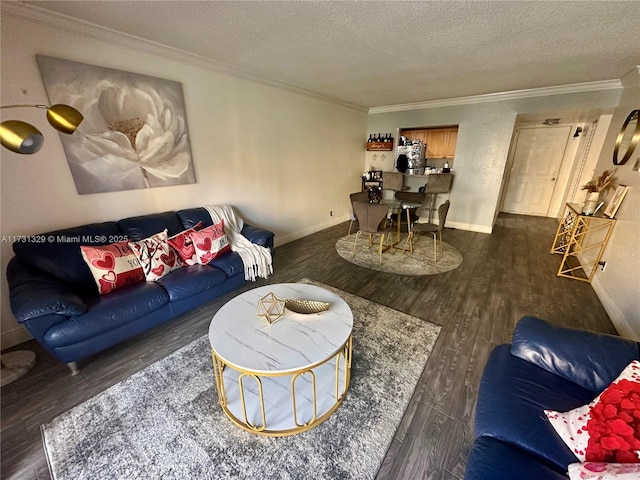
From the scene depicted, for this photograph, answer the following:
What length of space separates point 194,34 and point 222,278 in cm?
220

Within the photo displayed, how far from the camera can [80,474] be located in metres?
1.25

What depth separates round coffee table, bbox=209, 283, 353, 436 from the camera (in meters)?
1.34

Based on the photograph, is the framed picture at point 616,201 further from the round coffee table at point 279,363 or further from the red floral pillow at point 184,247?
the red floral pillow at point 184,247

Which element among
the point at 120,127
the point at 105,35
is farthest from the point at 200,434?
the point at 105,35

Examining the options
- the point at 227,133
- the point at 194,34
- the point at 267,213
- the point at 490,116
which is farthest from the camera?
the point at 490,116

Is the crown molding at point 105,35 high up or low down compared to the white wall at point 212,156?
up

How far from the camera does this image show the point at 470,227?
5.15 m

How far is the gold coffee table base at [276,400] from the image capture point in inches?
55.1

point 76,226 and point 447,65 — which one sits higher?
point 447,65

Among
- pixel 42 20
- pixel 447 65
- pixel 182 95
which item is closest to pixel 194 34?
pixel 182 95

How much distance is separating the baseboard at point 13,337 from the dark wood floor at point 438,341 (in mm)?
80

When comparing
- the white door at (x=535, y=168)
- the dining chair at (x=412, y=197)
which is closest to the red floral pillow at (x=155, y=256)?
the dining chair at (x=412, y=197)

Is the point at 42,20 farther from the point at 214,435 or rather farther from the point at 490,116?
the point at 490,116

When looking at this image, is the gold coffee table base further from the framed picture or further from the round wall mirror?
the round wall mirror
